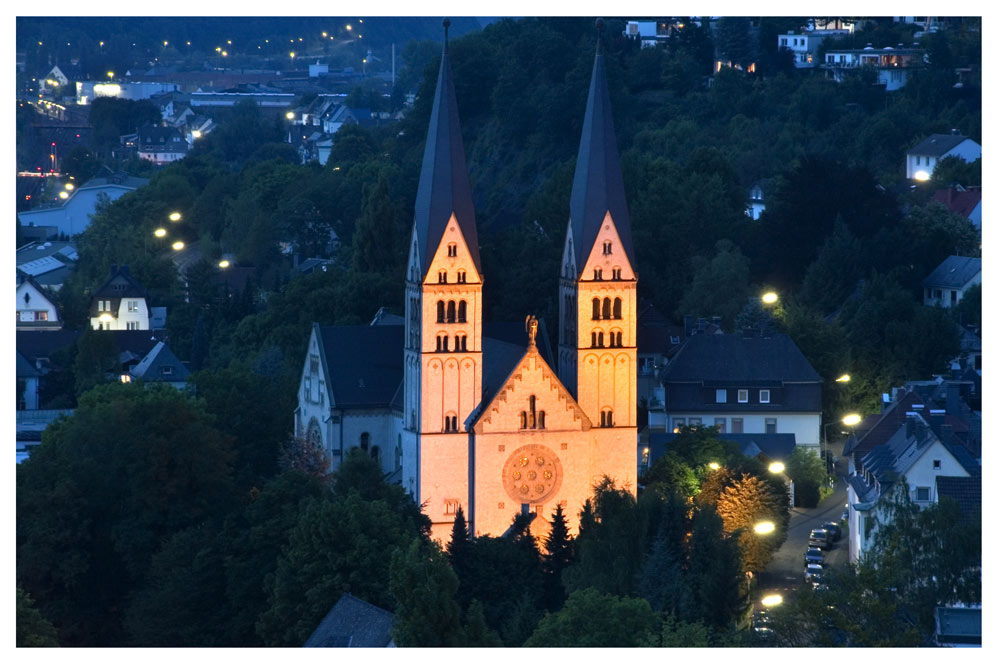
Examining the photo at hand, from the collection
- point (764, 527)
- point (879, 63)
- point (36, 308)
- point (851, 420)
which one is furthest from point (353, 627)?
point (879, 63)

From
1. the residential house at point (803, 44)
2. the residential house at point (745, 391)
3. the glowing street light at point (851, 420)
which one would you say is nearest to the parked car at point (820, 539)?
the residential house at point (745, 391)

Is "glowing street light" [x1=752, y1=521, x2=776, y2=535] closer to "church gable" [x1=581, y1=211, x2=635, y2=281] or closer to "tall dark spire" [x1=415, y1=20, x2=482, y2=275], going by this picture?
"church gable" [x1=581, y1=211, x2=635, y2=281]

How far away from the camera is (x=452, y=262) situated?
9169cm

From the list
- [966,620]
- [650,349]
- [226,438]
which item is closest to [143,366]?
[650,349]

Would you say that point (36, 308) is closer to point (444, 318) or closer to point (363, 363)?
point (363, 363)

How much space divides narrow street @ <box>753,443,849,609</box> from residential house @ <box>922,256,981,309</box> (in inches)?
1089

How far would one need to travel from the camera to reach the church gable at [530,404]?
3629 inches

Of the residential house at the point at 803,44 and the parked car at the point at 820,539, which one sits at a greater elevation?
the residential house at the point at 803,44

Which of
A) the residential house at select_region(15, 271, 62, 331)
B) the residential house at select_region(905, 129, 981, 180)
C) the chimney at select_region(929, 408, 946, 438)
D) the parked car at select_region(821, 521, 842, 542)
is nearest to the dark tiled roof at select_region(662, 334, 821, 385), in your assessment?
the chimney at select_region(929, 408, 946, 438)

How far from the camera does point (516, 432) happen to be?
92375 millimetres

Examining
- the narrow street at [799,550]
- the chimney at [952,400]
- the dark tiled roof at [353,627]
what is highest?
the chimney at [952,400]

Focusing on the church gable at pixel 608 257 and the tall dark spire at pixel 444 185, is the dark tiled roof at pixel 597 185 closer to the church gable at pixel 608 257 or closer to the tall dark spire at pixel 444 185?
the church gable at pixel 608 257

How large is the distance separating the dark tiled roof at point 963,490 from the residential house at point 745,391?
970 inches

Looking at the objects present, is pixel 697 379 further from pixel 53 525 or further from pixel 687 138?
pixel 687 138
